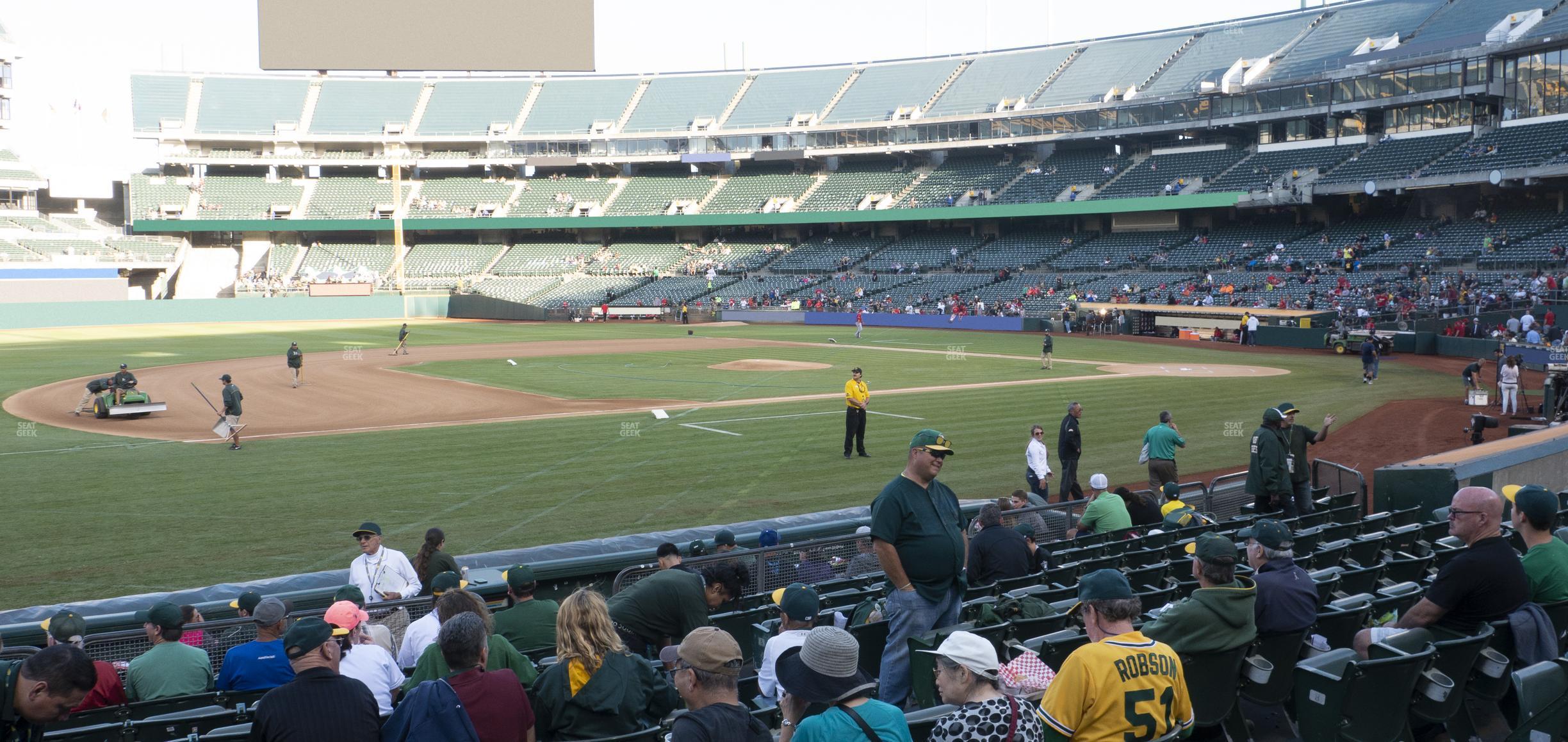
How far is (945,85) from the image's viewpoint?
282 ft

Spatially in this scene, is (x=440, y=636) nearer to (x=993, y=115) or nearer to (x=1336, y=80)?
(x=1336, y=80)

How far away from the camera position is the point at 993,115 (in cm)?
7875

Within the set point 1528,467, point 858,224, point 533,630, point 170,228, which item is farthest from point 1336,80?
point 170,228

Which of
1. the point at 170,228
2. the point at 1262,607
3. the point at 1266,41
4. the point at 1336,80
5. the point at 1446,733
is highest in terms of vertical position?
the point at 1266,41

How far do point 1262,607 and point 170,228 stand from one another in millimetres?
94896

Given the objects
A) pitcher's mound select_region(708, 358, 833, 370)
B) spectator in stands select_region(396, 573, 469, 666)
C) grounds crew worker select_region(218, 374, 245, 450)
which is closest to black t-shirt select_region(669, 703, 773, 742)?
spectator in stands select_region(396, 573, 469, 666)

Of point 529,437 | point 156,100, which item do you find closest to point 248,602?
point 529,437

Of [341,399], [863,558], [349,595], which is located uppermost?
[349,595]

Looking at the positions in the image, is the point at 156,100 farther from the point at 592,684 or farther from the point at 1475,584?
the point at 1475,584

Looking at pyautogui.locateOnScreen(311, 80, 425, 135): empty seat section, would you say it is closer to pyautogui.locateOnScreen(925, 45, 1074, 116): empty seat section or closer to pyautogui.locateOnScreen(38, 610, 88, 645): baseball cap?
pyautogui.locateOnScreen(925, 45, 1074, 116): empty seat section

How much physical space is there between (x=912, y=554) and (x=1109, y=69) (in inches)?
3087

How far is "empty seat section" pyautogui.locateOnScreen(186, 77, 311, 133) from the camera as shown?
9288 cm

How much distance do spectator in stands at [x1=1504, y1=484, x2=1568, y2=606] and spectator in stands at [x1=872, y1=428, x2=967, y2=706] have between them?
12.3 ft

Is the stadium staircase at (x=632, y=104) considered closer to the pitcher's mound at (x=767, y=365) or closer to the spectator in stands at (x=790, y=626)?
the pitcher's mound at (x=767, y=365)
